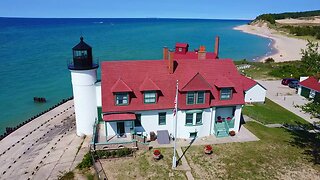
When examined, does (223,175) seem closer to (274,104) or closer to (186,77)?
(186,77)

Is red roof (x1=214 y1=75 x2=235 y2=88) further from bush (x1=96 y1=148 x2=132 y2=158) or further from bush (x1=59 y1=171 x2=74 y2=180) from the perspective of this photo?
bush (x1=59 y1=171 x2=74 y2=180)

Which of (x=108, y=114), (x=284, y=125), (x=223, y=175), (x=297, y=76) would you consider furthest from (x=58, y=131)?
(x=297, y=76)

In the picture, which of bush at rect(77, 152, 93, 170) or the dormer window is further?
the dormer window

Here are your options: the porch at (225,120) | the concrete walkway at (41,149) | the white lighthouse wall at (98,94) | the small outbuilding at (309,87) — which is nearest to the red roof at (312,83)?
the small outbuilding at (309,87)

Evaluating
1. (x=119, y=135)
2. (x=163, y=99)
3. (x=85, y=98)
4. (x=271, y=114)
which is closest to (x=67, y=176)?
(x=119, y=135)

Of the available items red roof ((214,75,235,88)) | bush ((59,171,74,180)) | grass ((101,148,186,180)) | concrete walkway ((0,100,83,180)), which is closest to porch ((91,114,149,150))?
grass ((101,148,186,180))

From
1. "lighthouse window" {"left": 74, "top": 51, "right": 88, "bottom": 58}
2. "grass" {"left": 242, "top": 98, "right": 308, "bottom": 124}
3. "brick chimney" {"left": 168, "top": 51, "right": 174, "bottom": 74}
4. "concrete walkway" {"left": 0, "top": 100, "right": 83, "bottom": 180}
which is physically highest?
"lighthouse window" {"left": 74, "top": 51, "right": 88, "bottom": 58}

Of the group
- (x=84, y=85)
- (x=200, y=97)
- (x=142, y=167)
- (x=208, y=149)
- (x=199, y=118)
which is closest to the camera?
(x=142, y=167)

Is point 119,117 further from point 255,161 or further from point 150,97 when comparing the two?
point 255,161
